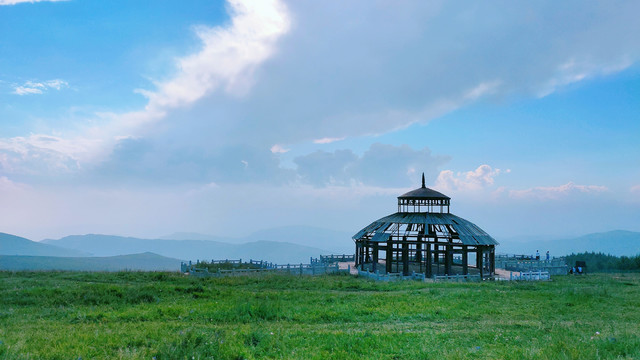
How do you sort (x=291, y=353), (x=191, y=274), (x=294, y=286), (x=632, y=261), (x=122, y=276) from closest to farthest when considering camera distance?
(x=291, y=353) < (x=294, y=286) < (x=122, y=276) < (x=191, y=274) < (x=632, y=261)

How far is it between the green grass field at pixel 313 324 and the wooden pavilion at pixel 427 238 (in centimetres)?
1194

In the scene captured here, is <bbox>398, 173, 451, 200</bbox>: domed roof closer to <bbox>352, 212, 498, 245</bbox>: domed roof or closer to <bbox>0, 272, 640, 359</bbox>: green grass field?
<bbox>352, 212, 498, 245</bbox>: domed roof

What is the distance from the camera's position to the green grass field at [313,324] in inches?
449

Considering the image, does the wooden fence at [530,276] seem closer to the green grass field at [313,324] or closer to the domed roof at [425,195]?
the green grass field at [313,324]

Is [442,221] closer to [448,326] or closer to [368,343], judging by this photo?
[448,326]

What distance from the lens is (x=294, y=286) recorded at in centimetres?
3139

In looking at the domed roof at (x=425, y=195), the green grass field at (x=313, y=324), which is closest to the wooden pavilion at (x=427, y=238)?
the domed roof at (x=425, y=195)

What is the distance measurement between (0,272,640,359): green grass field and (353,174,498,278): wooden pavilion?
11945 mm

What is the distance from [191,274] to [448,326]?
28.9 meters

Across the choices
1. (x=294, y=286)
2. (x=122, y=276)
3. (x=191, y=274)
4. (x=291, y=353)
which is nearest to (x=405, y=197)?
(x=294, y=286)

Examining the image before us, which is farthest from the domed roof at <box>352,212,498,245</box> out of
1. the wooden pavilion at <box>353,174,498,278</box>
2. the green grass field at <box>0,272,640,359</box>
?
the green grass field at <box>0,272,640,359</box>

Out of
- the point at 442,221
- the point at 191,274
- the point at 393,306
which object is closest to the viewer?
the point at 393,306

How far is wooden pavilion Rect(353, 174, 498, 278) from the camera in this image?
42.6 meters

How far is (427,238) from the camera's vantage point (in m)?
46.3
